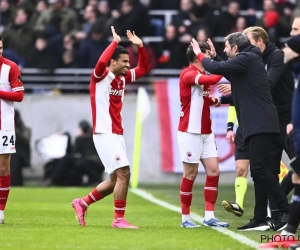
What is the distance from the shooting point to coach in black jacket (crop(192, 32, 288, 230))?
11328 mm

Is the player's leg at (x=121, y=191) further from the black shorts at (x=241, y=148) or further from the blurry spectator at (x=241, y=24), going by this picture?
the blurry spectator at (x=241, y=24)

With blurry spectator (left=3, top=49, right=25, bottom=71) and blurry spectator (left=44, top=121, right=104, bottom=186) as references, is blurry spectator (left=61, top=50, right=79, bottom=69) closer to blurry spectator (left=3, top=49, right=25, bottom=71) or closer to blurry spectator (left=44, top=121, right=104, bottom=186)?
blurry spectator (left=3, top=49, right=25, bottom=71)

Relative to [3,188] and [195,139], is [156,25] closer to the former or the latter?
[195,139]

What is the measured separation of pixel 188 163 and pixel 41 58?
39.0ft

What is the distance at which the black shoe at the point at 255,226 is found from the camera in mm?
11789

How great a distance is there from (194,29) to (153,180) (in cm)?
362

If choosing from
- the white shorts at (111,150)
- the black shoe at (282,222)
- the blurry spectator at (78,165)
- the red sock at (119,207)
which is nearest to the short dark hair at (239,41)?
the white shorts at (111,150)

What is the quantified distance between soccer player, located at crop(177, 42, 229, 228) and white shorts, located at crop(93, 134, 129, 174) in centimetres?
91

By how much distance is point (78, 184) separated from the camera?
72.2 ft

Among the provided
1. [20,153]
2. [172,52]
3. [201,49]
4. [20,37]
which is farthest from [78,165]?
[201,49]

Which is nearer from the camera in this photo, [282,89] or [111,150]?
[111,150]

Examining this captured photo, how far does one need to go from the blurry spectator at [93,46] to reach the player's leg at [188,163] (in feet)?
35.8

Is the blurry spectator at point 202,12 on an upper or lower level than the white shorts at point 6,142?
upper

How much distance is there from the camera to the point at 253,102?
1141 cm
